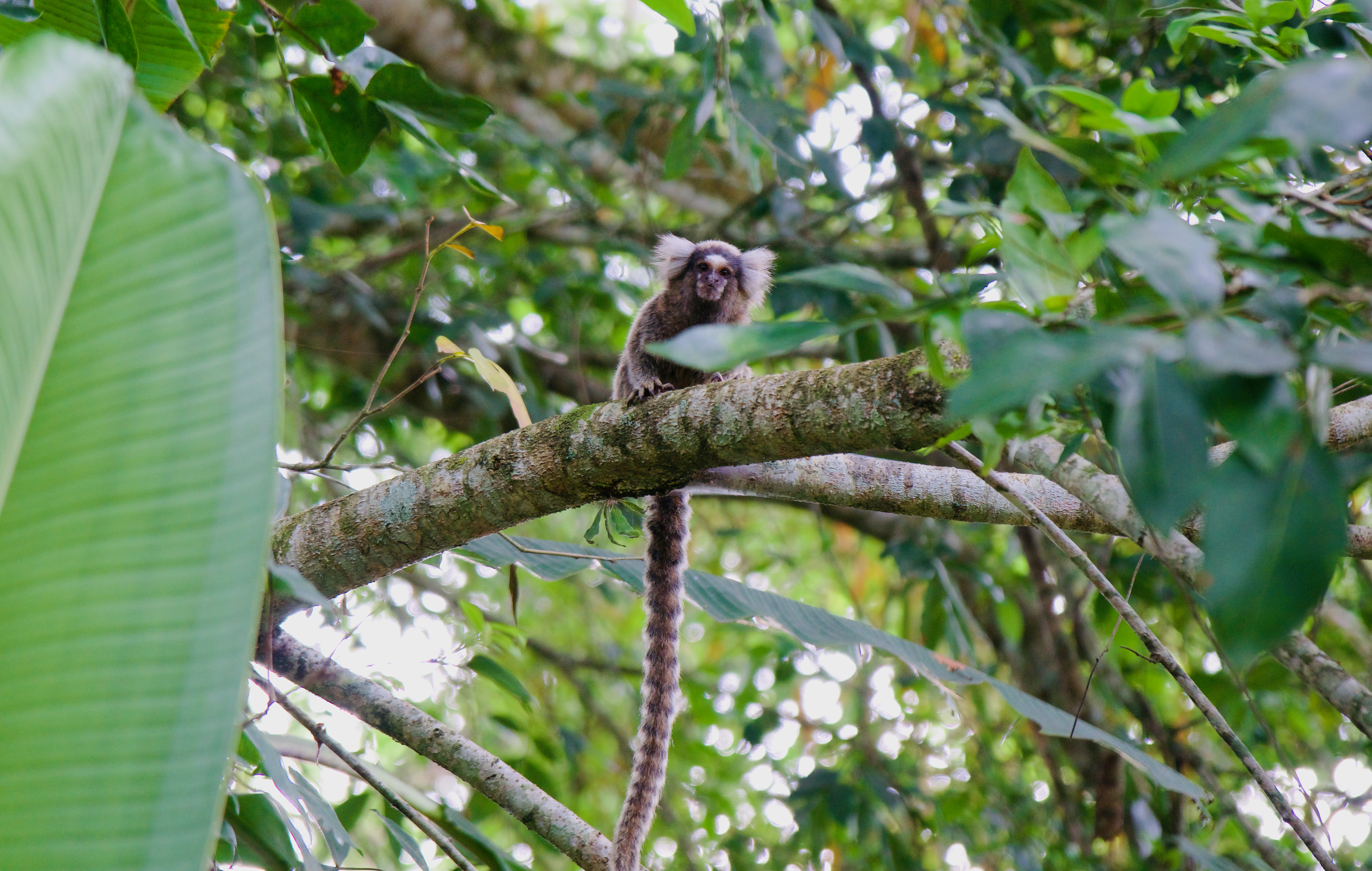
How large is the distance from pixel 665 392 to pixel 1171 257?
1.70 m

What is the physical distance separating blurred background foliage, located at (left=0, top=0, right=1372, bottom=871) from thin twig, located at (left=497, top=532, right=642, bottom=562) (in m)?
0.17

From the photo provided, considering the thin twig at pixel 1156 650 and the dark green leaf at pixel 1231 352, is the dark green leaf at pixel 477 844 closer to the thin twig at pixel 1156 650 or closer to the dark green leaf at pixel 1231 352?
the thin twig at pixel 1156 650

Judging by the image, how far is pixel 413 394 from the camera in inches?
169

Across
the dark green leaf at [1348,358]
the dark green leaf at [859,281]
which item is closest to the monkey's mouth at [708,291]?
the dark green leaf at [859,281]

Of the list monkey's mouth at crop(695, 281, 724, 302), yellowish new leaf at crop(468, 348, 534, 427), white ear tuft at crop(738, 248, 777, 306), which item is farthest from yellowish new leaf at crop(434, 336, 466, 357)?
white ear tuft at crop(738, 248, 777, 306)

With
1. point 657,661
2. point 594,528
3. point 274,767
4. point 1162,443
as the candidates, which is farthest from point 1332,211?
point 657,661

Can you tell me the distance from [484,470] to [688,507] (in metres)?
1.18

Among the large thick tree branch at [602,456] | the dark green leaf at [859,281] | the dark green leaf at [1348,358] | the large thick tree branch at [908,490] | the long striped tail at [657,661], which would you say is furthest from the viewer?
the long striped tail at [657,661]

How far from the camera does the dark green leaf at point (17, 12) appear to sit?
1.42 m

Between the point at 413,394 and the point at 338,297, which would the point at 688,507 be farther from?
the point at 338,297

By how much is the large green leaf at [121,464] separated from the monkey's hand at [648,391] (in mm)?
1053

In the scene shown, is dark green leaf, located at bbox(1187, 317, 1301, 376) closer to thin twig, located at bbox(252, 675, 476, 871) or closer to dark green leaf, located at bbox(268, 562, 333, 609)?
dark green leaf, located at bbox(268, 562, 333, 609)

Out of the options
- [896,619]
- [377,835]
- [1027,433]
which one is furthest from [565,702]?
[1027,433]

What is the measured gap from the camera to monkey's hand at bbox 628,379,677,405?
1.86 meters
